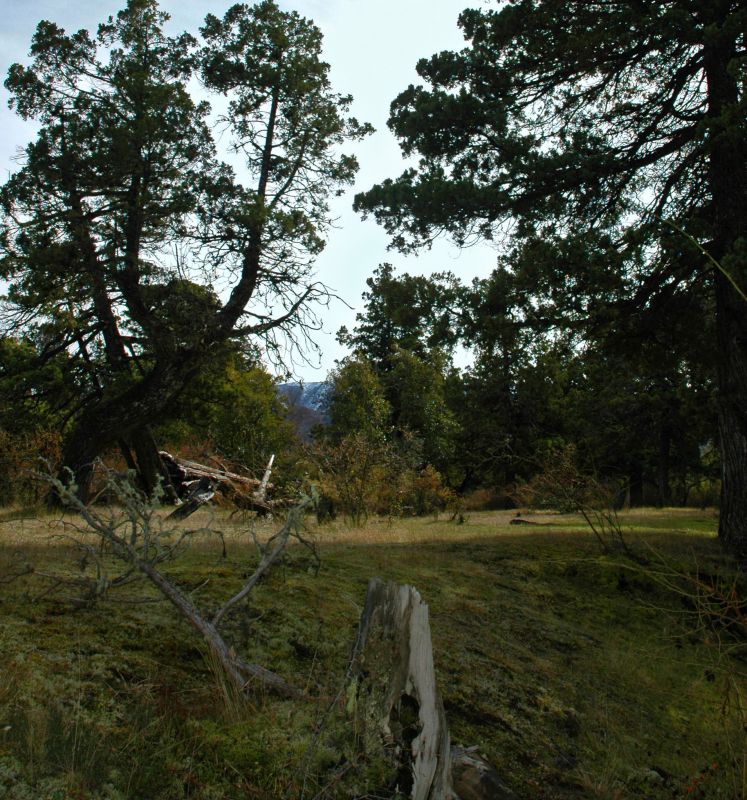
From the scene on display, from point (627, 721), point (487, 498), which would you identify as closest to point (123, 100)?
point (627, 721)

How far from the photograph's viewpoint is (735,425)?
1055 cm

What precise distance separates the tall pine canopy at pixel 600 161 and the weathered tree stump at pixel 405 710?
7139mm

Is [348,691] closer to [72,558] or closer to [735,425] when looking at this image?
[72,558]

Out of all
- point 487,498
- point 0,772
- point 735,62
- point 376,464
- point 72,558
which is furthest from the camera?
point 487,498

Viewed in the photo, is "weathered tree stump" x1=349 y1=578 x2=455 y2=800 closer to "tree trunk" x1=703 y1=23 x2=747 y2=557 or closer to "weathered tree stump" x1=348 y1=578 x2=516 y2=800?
"weathered tree stump" x1=348 y1=578 x2=516 y2=800

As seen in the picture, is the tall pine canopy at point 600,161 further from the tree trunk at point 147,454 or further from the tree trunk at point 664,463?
the tree trunk at point 664,463

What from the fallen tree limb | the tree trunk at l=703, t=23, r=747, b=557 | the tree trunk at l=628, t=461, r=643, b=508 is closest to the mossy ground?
the fallen tree limb

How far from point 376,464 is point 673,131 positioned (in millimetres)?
8072

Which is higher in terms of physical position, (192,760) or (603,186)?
(603,186)

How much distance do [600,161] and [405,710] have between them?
923cm

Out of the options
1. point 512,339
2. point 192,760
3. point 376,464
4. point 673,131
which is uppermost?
point 673,131

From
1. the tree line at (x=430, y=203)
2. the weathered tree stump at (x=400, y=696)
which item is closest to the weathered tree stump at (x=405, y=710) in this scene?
the weathered tree stump at (x=400, y=696)

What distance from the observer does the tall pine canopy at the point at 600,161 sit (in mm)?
9648

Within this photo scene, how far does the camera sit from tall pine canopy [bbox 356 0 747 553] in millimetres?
9648
